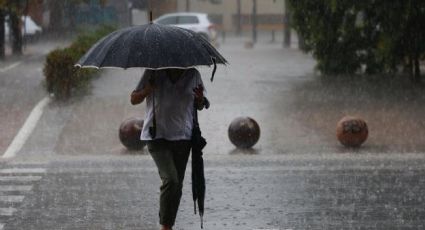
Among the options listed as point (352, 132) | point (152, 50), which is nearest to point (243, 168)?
point (352, 132)

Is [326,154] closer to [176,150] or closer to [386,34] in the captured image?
[176,150]

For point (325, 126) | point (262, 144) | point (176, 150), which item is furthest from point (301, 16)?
point (176, 150)

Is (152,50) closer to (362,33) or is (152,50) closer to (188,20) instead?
(362,33)

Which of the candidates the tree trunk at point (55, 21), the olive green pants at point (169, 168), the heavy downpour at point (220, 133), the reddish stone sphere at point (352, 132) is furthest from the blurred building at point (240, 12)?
the olive green pants at point (169, 168)

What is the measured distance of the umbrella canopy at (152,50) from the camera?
26.3ft

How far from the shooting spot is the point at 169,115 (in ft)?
27.2

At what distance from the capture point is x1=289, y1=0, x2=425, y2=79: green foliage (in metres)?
23.1

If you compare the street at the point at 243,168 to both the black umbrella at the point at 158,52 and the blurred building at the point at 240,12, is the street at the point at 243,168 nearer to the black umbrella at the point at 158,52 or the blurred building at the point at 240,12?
the black umbrella at the point at 158,52

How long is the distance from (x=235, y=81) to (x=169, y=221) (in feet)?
62.7

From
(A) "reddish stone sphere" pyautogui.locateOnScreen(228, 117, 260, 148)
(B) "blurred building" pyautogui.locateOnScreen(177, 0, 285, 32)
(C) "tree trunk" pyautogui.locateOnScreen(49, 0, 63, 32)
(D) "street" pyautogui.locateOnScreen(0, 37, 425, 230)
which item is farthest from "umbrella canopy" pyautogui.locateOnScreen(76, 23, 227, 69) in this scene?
(B) "blurred building" pyautogui.locateOnScreen(177, 0, 285, 32)

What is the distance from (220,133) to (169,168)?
915cm

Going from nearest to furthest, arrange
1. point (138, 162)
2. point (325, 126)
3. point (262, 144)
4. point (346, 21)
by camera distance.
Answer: point (138, 162)
point (262, 144)
point (325, 126)
point (346, 21)

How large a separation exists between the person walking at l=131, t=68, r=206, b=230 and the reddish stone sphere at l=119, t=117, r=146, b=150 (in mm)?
6939

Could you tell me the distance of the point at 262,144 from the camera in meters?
16.2
